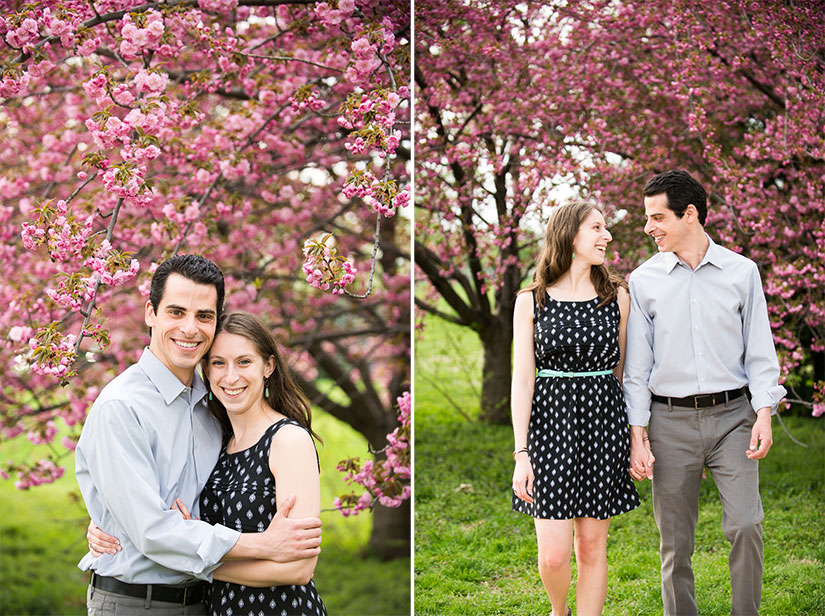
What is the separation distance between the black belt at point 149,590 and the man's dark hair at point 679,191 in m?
1.64

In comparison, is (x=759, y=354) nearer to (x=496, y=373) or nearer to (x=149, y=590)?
(x=496, y=373)

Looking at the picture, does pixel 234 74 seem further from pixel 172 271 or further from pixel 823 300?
pixel 823 300

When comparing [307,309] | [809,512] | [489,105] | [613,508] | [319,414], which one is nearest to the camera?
[613,508]

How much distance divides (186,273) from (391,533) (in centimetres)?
408

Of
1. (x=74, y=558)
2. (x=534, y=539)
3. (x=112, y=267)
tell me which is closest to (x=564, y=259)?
(x=534, y=539)

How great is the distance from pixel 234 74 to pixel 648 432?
1962 mm

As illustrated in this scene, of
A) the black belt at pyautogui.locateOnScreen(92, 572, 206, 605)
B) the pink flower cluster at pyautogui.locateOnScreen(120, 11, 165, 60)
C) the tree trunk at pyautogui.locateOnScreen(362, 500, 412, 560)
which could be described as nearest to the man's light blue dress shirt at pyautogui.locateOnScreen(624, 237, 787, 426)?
the black belt at pyautogui.locateOnScreen(92, 572, 206, 605)

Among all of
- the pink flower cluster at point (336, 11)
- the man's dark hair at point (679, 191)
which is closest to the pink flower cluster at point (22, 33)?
the pink flower cluster at point (336, 11)

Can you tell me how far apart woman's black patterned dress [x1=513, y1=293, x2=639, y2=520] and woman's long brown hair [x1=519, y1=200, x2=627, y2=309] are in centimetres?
4

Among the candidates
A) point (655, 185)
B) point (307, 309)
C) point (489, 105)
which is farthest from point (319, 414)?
point (655, 185)

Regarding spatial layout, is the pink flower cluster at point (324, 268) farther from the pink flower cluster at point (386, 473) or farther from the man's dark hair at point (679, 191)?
the man's dark hair at point (679, 191)

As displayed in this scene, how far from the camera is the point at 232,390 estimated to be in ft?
6.50

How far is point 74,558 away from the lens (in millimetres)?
6145

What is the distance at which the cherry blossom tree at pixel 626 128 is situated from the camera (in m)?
2.95
